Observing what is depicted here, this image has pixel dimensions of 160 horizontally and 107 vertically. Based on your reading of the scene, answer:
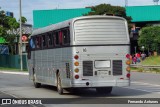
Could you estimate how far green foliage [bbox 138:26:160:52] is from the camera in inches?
2982

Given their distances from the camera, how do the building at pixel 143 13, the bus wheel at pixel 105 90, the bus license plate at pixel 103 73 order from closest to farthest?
the bus license plate at pixel 103 73, the bus wheel at pixel 105 90, the building at pixel 143 13

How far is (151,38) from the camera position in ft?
249

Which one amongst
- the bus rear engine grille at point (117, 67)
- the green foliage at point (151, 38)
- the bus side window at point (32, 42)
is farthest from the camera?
the green foliage at point (151, 38)

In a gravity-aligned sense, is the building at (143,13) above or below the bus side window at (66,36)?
above

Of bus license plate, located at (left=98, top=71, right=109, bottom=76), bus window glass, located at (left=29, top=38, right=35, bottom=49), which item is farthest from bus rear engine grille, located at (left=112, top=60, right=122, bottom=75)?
bus window glass, located at (left=29, top=38, right=35, bottom=49)

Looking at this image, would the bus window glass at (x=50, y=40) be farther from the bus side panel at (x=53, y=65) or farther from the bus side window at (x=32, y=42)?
the bus side window at (x=32, y=42)

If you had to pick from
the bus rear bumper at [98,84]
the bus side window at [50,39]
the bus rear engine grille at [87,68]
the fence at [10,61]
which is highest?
the bus side window at [50,39]

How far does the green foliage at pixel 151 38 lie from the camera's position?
75.8m

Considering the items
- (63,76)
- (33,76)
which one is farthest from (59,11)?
(63,76)

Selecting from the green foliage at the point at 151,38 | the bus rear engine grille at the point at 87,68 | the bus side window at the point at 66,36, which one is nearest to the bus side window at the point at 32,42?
the bus side window at the point at 66,36

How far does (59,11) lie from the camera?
91.9m

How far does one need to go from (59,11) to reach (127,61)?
74.7 metres

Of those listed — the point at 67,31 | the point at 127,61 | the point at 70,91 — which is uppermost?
the point at 67,31

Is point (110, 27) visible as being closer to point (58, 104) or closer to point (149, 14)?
point (58, 104)
